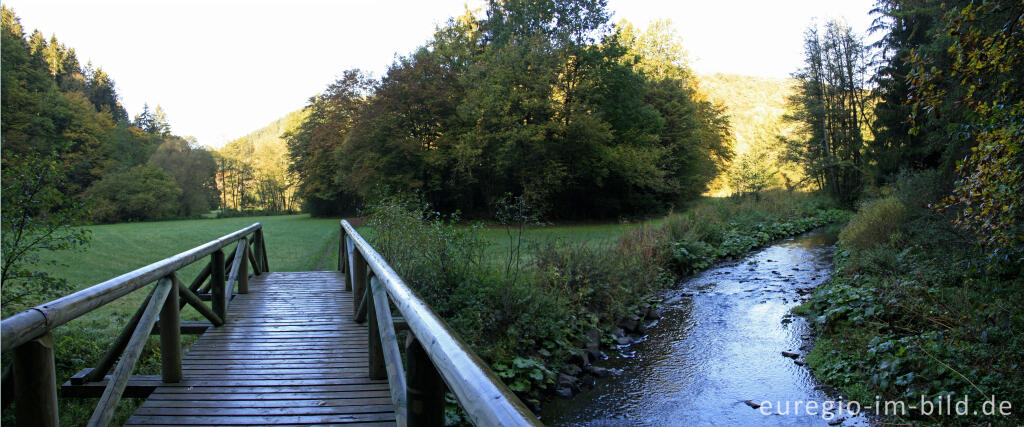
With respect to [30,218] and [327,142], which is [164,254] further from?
[327,142]

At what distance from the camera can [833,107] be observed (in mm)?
28344

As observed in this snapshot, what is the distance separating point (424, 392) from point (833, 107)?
3322 centimetres

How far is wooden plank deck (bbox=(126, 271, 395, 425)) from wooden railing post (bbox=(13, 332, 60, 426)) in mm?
911

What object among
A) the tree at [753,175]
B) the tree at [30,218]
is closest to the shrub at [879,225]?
the tree at [30,218]

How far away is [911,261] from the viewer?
8664mm

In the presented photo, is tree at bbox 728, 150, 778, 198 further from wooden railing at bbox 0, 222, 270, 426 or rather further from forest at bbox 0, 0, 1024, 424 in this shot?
wooden railing at bbox 0, 222, 270, 426

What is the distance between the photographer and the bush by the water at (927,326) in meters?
4.70

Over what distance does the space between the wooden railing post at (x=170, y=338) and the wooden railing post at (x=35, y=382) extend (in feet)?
4.81

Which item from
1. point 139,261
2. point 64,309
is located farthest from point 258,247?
point 139,261

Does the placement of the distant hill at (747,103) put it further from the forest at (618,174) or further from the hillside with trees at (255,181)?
the hillside with trees at (255,181)

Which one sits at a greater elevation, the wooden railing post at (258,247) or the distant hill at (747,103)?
the distant hill at (747,103)

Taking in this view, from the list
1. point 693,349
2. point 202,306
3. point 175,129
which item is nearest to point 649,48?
point 693,349

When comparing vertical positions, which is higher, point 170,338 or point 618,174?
point 618,174

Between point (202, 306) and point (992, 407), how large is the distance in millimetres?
6922
